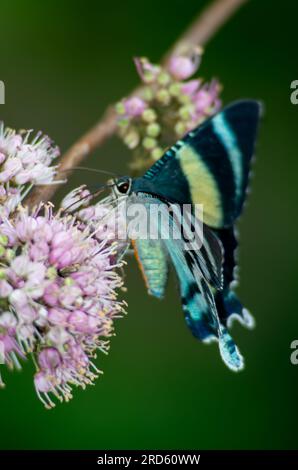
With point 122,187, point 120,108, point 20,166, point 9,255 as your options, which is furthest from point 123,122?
point 9,255

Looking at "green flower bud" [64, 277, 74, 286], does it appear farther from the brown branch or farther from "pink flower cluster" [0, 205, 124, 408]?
the brown branch

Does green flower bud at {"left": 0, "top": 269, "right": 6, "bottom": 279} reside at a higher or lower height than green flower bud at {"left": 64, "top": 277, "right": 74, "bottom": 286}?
higher

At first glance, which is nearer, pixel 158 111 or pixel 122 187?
pixel 122 187

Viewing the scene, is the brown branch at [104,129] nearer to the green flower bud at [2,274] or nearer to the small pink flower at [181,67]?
the small pink flower at [181,67]

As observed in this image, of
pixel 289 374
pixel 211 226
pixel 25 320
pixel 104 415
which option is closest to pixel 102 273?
pixel 25 320

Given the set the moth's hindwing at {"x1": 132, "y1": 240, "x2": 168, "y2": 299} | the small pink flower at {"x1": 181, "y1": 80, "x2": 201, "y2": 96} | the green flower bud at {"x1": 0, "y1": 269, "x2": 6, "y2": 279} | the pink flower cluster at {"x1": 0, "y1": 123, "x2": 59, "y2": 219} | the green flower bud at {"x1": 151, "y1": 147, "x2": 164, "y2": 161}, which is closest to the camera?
the green flower bud at {"x1": 0, "y1": 269, "x2": 6, "y2": 279}

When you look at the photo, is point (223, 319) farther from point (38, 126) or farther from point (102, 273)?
point (38, 126)

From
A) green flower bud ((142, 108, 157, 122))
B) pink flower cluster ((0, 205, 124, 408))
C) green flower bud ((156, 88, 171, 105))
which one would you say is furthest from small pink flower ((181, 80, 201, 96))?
pink flower cluster ((0, 205, 124, 408))

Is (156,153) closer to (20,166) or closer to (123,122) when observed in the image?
(123,122)
